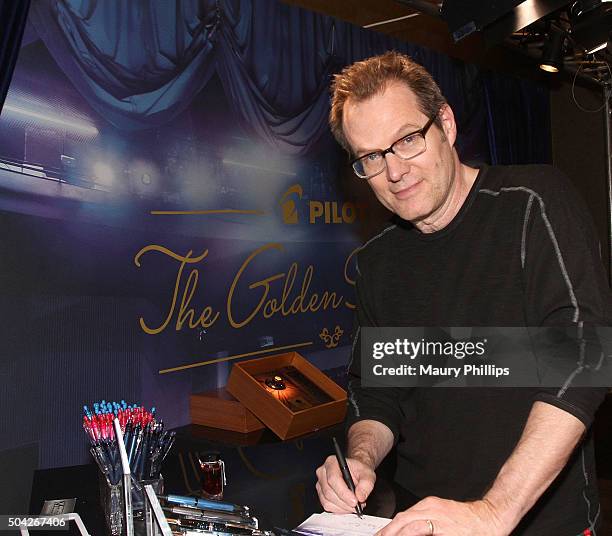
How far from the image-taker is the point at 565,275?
149cm

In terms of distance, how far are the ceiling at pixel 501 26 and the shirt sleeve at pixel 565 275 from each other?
3.94ft

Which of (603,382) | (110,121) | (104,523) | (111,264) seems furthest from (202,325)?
(603,382)

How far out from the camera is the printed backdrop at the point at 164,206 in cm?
257

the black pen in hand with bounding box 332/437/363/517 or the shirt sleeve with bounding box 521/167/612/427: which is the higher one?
the shirt sleeve with bounding box 521/167/612/427

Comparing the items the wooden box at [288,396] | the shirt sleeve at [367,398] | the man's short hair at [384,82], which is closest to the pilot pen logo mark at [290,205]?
the wooden box at [288,396]

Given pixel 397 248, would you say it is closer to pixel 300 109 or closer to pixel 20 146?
pixel 20 146

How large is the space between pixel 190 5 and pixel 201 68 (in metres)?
0.27

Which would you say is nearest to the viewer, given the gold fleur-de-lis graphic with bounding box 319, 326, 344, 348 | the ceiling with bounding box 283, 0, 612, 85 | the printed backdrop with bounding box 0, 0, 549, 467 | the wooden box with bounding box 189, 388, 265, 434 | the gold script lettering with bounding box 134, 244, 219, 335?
the printed backdrop with bounding box 0, 0, 549, 467

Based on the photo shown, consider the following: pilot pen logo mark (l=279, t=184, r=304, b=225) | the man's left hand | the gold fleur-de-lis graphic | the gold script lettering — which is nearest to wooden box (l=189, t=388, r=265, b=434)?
the gold script lettering

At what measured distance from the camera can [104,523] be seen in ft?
5.11

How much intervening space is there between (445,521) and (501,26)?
84.6 inches

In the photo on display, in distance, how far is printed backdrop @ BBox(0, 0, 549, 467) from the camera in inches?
101

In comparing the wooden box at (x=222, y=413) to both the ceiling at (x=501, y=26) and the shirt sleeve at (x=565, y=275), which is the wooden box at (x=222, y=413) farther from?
the ceiling at (x=501, y=26)

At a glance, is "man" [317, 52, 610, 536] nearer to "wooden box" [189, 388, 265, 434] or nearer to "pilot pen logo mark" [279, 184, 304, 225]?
"wooden box" [189, 388, 265, 434]
